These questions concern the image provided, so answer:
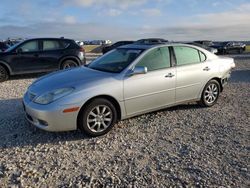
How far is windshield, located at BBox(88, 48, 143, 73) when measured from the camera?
5.49 metres

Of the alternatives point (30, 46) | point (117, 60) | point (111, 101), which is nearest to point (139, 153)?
point (111, 101)

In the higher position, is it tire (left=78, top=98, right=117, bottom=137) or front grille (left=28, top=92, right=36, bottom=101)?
front grille (left=28, top=92, right=36, bottom=101)

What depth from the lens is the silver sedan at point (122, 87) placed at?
4656 millimetres

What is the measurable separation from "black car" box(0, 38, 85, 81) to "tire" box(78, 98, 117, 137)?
6732mm

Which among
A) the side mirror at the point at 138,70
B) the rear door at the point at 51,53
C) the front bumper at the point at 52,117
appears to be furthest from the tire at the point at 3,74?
the side mirror at the point at 138,70

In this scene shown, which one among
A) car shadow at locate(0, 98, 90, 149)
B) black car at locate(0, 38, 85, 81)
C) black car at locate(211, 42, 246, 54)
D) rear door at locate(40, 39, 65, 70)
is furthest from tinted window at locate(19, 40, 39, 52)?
black car at locate(211, 42, 246, 54)

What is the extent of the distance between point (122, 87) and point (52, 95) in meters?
1.18

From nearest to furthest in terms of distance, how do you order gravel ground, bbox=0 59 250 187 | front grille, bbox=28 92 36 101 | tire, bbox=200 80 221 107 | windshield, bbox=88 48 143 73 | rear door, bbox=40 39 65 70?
gravel ground, bbox=0 59 250 187 → front grille, bbox=28 92 36 101 → windshield, bbox=88 48 143 73 → tire, bbox=200 80 221 107 → rear door, bbox=40 39 65 70

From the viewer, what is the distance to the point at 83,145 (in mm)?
4598

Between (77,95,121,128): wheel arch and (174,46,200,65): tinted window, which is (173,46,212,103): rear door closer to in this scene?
(174,46,200,65): tinted window

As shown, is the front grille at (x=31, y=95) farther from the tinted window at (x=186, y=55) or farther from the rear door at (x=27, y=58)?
the rear door at (x=27, y=58)

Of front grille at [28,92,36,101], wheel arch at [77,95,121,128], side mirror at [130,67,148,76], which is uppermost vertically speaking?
side mirror at [130,67,148,76]

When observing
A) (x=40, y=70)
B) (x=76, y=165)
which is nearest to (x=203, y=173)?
(x=76, y=165)

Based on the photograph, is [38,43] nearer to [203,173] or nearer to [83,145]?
[83,145]
